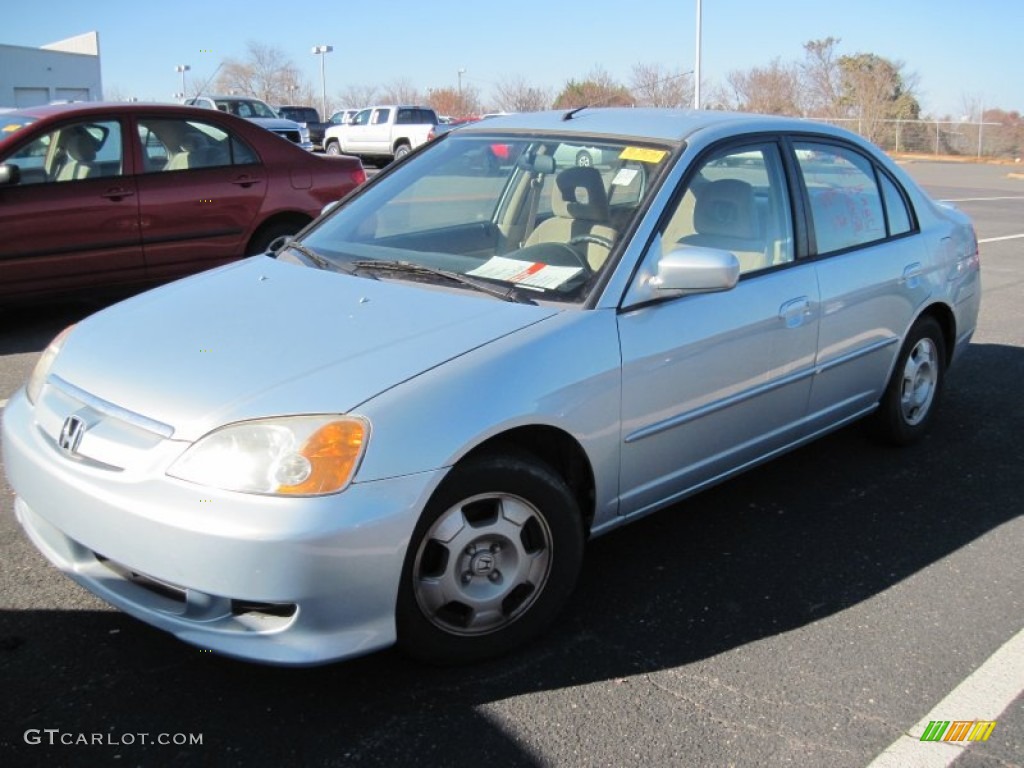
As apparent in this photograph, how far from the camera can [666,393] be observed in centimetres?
322

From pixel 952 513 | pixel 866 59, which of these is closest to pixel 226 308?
pixel 952 513

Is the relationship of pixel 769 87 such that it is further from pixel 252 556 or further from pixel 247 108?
pixel 252 556

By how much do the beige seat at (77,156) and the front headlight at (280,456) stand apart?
16.4 ft

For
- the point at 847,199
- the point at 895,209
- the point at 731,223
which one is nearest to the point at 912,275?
the point at 895,209

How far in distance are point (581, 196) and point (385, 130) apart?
27353mm

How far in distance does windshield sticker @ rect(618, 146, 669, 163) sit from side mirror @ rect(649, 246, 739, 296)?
0.49 metres

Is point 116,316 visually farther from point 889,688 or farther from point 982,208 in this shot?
point 982,208

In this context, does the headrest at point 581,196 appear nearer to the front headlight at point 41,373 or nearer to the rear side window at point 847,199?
the rear side window at point 847,199

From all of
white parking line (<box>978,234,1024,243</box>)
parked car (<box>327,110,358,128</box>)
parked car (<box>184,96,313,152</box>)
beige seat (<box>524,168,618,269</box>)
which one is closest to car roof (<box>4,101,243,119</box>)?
beige seat (<box>524,168,618,269</box>)

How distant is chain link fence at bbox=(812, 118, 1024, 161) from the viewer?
139ft

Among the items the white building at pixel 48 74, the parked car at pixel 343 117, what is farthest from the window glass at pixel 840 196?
the white building at pixel 48 74

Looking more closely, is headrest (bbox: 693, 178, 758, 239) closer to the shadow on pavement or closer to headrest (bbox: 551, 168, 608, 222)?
headrest (bbox: 551, 168, 608, 222)

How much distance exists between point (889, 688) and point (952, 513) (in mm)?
1508

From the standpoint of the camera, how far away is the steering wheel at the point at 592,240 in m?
3.31
